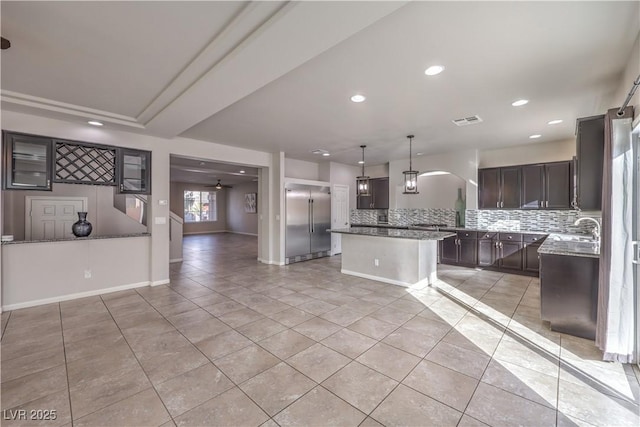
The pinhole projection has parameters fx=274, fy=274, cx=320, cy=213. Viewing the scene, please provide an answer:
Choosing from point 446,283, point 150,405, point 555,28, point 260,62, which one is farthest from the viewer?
point 446,283

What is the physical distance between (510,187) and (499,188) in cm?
20

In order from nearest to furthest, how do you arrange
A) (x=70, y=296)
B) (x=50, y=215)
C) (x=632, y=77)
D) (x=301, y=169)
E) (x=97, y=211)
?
(x=632, y=77) < (x=70, y=296) < (x=50, y=215) < (x=97, y=211) < (x=301, y=169)

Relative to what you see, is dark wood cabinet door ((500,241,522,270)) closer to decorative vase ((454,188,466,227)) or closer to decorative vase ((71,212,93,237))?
decorative vase ((454,188,466,227))

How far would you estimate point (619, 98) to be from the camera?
9.62ft

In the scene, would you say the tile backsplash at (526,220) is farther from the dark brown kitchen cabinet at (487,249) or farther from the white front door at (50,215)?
the white front door at (50,215)

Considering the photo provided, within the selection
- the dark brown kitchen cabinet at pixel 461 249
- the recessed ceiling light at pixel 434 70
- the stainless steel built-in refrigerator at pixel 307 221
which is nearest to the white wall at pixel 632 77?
the recessed ceiling light at pixel 434 70

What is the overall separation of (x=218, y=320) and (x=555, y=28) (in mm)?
4189

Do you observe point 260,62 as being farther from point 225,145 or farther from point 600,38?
point 225,145

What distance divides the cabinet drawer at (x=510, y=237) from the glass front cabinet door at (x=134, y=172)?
6.85 meters

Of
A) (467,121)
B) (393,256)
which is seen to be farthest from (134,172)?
(467,121)

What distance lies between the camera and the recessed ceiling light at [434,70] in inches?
101

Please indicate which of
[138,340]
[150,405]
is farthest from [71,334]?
[150,405]

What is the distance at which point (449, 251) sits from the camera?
6371 mm

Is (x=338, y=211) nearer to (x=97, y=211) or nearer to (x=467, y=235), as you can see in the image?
(x=467, y=235)
